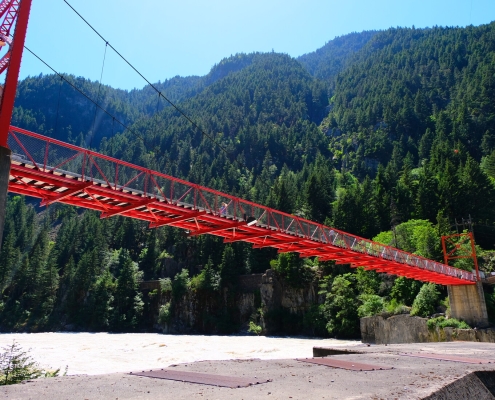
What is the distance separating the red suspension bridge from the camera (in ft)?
45.0

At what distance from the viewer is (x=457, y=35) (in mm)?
175250

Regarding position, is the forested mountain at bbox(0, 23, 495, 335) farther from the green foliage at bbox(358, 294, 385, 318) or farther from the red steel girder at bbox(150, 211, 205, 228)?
the red steel girder at bbox(150, 211, 205, 228)

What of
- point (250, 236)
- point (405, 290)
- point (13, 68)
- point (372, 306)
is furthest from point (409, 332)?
point (13, 68)

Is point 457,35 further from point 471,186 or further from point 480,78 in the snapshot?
point 471,186

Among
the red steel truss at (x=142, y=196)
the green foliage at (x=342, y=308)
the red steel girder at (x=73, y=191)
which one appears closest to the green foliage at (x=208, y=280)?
the green foliage at (x=342, y=308)

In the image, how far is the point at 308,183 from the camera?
8550cm

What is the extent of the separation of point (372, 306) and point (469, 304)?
1377 centimetres

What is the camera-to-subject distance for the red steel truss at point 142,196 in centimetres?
1472

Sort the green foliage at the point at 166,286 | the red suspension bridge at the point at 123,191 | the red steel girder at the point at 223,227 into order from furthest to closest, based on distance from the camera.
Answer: the green foliage at the point at 166,286, the red steel girder at the point at 223,227, the red suspension bridge at the point at 123,191

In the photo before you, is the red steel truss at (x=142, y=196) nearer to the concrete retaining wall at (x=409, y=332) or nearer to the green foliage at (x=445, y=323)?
the concrete retaining wall at (x=409, y=332)

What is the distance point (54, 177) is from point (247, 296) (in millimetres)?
56889

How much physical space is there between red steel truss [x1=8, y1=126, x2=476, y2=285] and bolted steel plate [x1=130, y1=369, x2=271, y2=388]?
8684 millimetres

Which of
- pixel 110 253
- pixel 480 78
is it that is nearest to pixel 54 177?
pixel 110 253

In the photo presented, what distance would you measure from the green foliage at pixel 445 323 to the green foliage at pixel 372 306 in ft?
40.9
